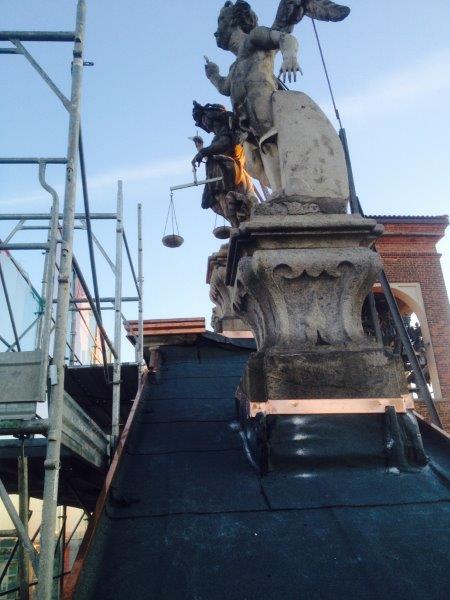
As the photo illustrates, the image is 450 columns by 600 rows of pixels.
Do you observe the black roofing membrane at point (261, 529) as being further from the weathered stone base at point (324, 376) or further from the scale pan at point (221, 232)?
the scale pan at point (221, 232)

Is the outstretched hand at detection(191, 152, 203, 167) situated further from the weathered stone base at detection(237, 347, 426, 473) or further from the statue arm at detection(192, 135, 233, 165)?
the weathered stone base at detection(237, 347, 426, 473)

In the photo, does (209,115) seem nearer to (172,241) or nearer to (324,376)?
(172,241)

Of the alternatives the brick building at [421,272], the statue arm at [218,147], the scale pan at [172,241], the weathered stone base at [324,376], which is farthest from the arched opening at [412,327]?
the weathered stone base at [324,376]

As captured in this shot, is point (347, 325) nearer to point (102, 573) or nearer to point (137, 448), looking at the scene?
point (137, 448)

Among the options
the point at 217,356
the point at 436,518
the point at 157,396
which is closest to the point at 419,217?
the point at 217,356

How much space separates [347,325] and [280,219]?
0.83 m

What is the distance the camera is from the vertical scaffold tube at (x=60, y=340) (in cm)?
161

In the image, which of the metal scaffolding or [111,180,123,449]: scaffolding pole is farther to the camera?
[111,180,123,449]: scaffolding pole

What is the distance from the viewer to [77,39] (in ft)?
8.01

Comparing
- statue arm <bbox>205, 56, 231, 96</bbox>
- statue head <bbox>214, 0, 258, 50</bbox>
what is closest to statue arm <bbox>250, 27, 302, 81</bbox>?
statue arm <bbox>205, 56, 231, 96</bbox>

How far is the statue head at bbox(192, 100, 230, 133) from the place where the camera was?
746 cm

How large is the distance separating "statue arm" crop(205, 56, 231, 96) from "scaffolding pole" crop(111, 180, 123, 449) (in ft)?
4.79

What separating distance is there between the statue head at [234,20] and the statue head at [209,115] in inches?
94.9

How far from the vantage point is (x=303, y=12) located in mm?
4250
